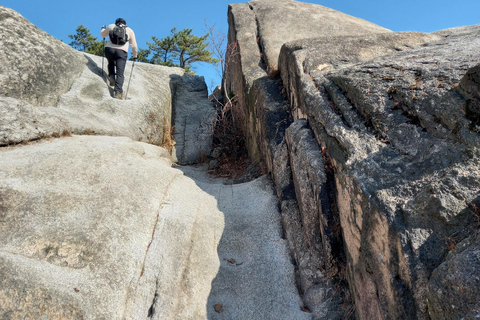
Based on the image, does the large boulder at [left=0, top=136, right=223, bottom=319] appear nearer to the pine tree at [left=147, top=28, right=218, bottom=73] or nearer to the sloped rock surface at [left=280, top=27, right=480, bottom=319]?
the sloped rock surface at [left=280, top=27, right=480, bottom=319]

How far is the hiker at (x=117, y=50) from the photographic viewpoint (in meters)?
11.2

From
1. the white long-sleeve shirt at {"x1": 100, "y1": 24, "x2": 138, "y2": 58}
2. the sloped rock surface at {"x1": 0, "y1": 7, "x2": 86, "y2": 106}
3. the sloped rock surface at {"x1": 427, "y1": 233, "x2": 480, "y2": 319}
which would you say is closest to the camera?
the sloped rock surface at {"x1": 427, "y1": 233, "x2": 480, "y2": 319}

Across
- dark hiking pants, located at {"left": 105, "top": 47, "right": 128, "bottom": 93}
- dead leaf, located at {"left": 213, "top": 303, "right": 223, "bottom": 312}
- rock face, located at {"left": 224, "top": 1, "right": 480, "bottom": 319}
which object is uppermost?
dark hiking pants, located at {"left": 105, "top": 47, "right": 128, "bottom": 93}

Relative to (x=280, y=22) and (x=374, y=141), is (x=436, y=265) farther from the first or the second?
(x=280, y=22)

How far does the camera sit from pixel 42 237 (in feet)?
16.3

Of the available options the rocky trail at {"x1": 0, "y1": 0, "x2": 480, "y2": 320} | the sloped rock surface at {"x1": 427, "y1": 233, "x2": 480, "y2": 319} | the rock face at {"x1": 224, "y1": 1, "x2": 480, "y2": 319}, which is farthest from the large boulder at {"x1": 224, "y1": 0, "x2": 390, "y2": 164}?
the sloped rock surface at {"x1": 427, "y1": 233, "x2": 480, "y2": 319}

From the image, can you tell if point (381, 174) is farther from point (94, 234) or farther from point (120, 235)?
point (94, 234)

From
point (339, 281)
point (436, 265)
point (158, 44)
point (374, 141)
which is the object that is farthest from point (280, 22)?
point (158, 44)

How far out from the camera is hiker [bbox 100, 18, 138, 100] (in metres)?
11.2

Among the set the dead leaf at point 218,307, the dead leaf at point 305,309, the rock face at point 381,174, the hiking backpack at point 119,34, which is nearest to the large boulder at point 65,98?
the hiking backpack at point 119,34

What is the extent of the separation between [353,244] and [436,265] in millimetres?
1272

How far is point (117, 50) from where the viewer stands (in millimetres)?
11359

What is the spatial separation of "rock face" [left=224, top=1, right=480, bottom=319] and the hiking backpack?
5394mm

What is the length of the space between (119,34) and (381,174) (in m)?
9.36
